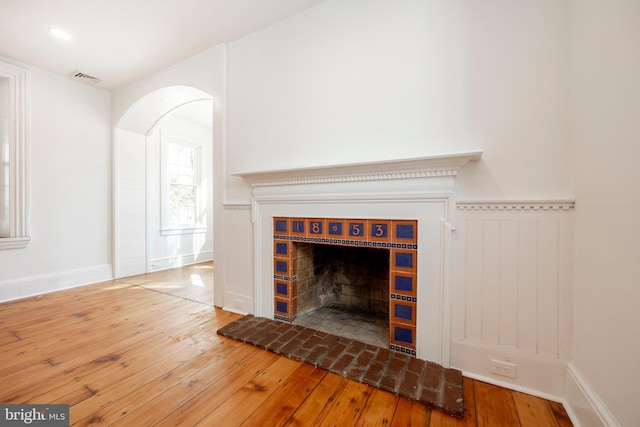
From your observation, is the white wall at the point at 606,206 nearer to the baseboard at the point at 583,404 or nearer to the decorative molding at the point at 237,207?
the baseboard at the point at 583,404

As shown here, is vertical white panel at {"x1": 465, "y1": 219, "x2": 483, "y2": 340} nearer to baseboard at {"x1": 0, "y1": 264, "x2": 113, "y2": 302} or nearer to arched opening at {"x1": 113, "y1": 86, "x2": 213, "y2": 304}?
arched opening at {"x1": 113, "y1": 86, "x2": 213, "y2": 304}

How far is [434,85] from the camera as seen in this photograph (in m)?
1.73

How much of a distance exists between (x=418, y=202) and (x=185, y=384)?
1.77 meters

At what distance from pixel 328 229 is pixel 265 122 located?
116 centimetres

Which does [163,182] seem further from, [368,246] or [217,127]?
[368,246]

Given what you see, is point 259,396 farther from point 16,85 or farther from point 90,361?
point 16,85

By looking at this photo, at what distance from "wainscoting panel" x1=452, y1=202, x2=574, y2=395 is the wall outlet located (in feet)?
0.05

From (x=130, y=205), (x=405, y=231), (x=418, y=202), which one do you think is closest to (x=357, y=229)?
(x=405, y=231)

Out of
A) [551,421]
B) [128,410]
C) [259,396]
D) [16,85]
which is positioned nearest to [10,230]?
[16,85]

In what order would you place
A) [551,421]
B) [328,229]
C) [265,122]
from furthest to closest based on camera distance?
[265,122] → [328,229] → [551,421]

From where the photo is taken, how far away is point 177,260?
4730 mm

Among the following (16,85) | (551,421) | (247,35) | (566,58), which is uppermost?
(247,35)

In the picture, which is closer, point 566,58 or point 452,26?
point 566,58
